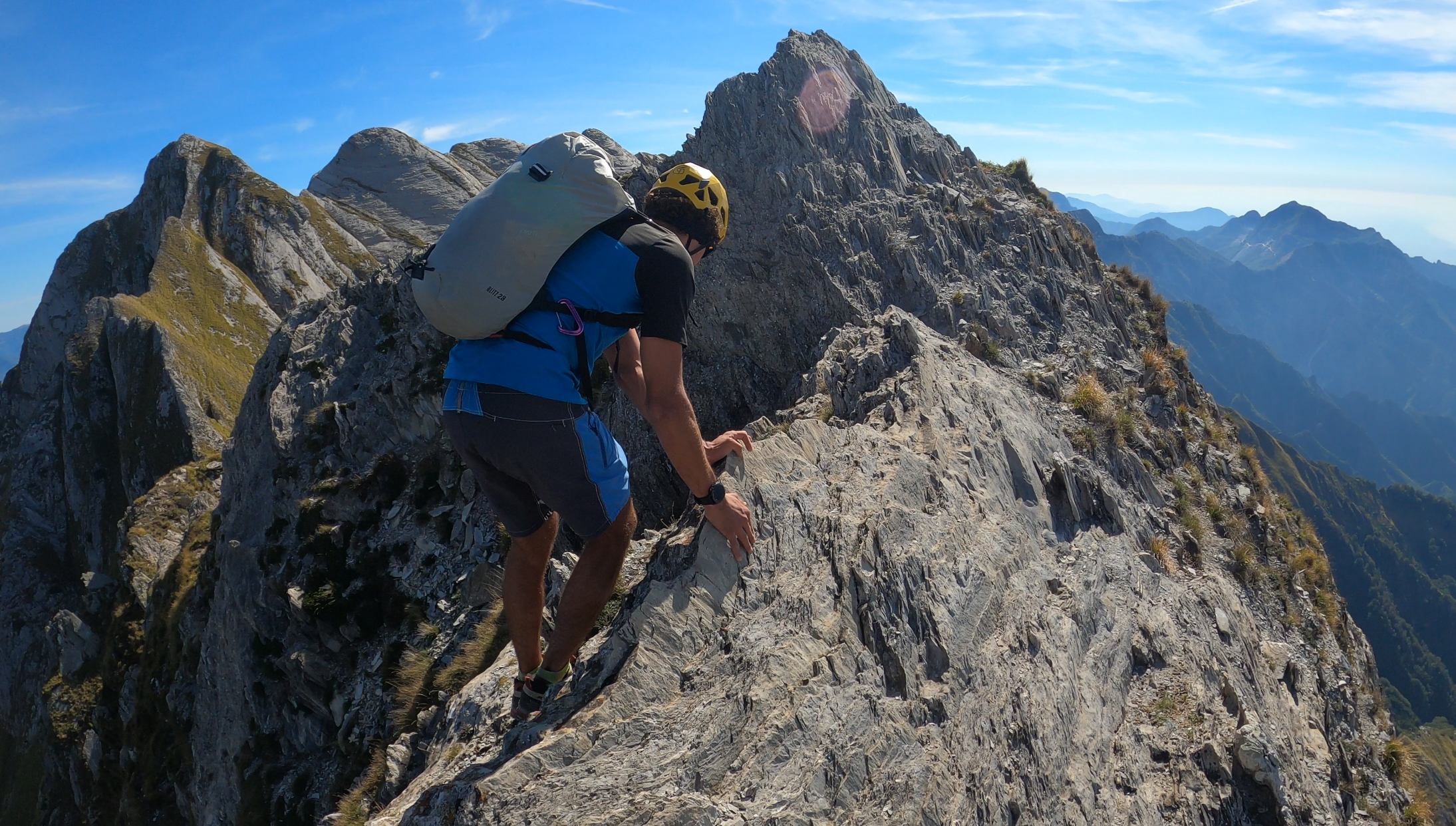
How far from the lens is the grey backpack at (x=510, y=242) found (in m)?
5.19

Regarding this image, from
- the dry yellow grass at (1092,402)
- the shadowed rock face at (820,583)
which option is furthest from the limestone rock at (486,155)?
the dry yellow grass at (1092,402)

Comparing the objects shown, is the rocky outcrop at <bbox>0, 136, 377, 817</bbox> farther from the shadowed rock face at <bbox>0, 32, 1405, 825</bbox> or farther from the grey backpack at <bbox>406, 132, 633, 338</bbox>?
the grey backpack at <bbox>406, 132, 633, 338</bbox>

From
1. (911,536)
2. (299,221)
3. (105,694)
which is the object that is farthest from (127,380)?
(911,536)

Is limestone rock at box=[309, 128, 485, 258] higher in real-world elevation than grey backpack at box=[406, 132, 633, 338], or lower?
higher

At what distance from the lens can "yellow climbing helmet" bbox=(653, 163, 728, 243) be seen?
21.0 ft

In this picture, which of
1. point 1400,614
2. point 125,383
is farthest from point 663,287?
point 1400,614

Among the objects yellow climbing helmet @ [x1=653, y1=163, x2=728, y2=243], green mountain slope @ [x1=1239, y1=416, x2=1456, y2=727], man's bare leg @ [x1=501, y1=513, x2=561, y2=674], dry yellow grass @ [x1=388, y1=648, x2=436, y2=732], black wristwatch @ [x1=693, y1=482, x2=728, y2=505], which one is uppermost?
yellow climbing helmet @ [x1=653, y1=163, x2=728, y2=243]

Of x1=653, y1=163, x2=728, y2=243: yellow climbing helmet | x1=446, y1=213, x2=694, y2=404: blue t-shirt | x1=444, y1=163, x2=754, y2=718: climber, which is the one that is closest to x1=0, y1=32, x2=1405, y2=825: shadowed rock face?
x1=444, y1=163, x2=754, y2=718: climber

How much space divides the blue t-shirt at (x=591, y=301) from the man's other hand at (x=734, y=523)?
5.95 ft

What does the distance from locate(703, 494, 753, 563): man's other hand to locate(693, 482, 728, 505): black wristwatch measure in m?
0.06

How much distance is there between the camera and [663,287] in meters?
5.37

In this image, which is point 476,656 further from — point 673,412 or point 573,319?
point 573,319

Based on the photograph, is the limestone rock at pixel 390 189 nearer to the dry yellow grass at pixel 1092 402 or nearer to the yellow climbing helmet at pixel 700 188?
the dry yellow grass at pixel 1092 402

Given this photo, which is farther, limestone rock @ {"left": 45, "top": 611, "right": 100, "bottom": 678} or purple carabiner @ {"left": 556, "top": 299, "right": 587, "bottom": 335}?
limestone rock @ {"left": 45, "top": 611, "right": 100, "bottom": 678}
